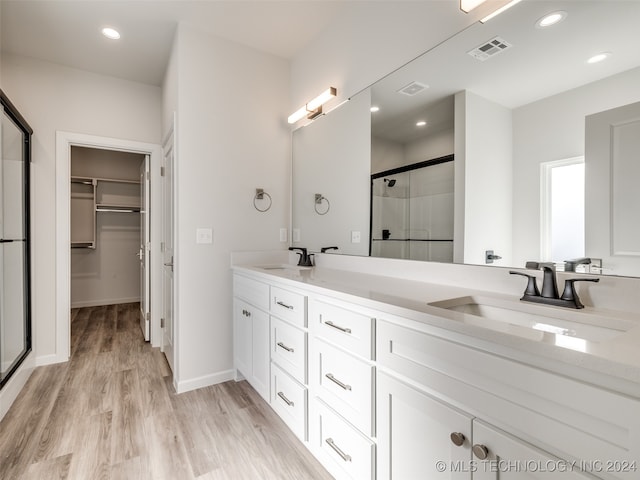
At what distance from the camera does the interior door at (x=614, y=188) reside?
100cm

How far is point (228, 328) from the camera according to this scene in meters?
2.47

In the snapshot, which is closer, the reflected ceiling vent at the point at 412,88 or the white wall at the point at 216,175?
the reflected ceiling vent at the point at 412,88

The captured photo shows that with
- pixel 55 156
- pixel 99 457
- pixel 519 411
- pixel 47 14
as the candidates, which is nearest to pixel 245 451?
pixel 99 457

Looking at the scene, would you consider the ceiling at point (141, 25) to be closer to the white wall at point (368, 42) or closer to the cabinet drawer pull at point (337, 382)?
the white wall at point (368, 42)

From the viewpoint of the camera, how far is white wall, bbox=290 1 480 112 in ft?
5.20

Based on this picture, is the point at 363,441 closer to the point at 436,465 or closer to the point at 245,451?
the point at 436,465

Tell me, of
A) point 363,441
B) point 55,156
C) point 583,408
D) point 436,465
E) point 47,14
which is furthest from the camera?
point 55,156

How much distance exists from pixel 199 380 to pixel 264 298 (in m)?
0.95

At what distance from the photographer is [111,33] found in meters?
2.39

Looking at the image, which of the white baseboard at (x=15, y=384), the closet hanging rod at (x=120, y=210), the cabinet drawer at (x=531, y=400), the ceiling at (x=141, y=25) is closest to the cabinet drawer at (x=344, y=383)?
the cabinet drawer at (x=531, y=400)

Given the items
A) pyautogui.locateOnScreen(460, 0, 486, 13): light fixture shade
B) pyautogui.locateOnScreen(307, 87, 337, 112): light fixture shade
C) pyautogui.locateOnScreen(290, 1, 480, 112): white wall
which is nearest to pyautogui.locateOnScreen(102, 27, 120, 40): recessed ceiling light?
pyautogui.locateOnScreen(290, 1, 480, 112): white wall

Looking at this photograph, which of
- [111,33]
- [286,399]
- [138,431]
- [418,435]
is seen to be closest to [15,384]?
[138,431]

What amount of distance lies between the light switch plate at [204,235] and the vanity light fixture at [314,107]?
1112 millimetres

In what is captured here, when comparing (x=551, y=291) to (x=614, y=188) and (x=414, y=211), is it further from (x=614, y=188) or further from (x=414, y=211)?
(x=414, y=211)
